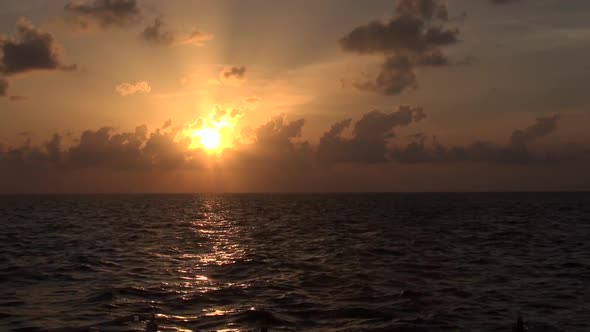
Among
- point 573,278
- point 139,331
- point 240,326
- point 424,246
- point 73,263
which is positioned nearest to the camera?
point 139,331

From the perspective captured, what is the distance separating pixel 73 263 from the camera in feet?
110

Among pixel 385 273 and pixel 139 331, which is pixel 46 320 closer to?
pixel 139 331

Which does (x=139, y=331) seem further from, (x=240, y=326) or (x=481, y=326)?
(x=481, y=326)

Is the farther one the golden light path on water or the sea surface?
the golden light path on water

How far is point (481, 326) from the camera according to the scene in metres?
19.3

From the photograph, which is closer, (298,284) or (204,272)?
(298,284)

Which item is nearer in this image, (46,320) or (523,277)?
(46,320)

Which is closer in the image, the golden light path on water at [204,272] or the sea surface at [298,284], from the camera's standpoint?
the sea surface at [298,284]

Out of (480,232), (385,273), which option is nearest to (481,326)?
(385,273)

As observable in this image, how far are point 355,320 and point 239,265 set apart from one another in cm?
1504

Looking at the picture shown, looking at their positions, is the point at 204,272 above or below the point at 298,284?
above

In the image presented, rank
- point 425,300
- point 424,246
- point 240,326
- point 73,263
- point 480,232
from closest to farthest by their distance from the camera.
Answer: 1. point 240,326
2. point 425,300
3. point 73,263
4. point 424,246
5. point 480,232

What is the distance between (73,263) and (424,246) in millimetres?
27807

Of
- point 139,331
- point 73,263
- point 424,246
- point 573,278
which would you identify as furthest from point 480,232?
point 139,331
